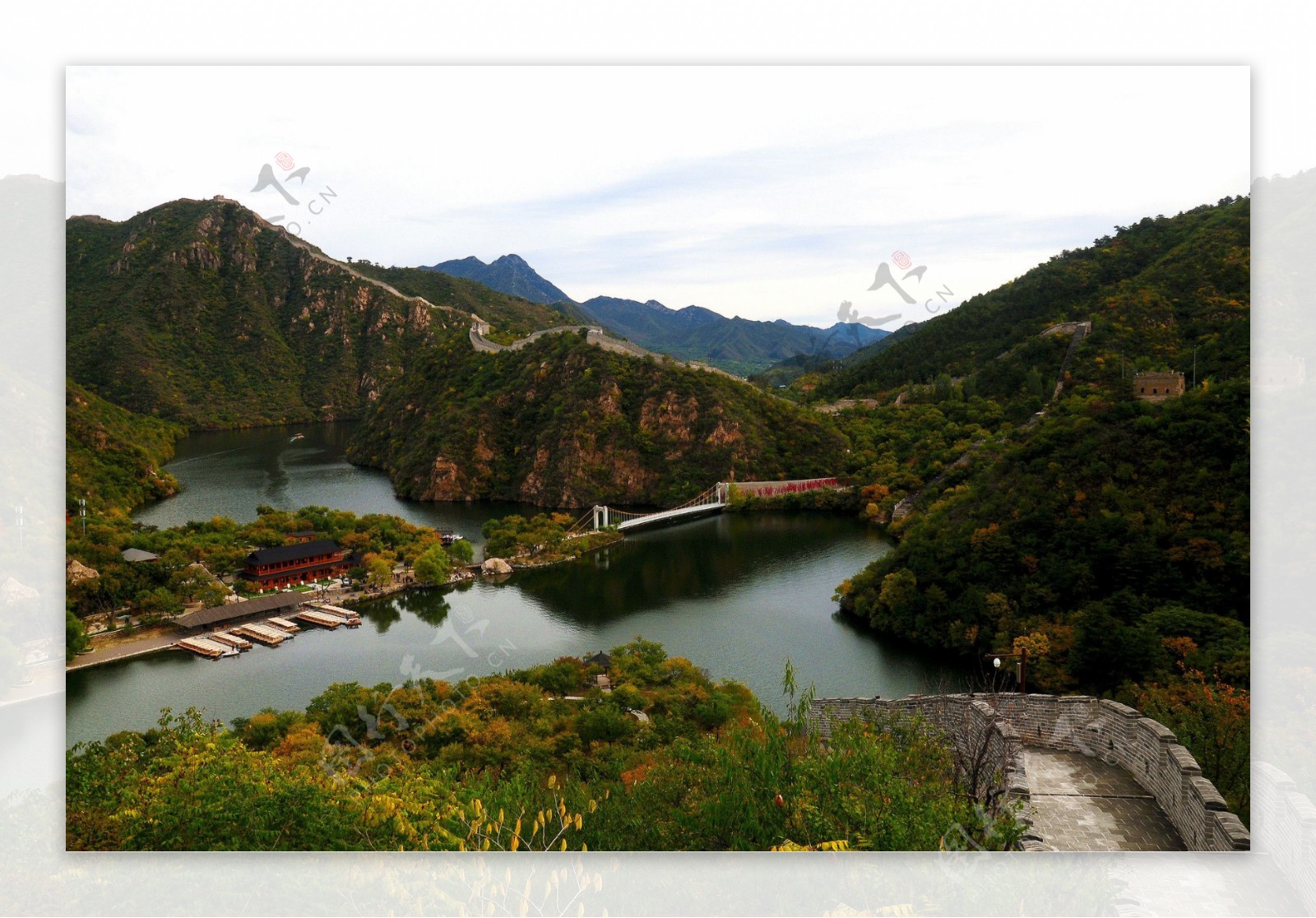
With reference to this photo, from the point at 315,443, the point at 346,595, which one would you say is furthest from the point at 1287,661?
the point at 315,443

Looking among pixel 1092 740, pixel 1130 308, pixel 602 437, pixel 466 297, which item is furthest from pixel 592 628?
pixel 466 297

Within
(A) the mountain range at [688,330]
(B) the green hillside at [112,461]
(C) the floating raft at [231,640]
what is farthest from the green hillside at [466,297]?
(C) the floating raft at [231,640]

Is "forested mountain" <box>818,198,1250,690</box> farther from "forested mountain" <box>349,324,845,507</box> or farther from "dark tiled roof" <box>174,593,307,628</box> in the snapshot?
"dark tiled roof" <box>174,593,307,628</box>

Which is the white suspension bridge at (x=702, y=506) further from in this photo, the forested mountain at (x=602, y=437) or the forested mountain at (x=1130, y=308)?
the forested mountain at (x=1130, y=308)

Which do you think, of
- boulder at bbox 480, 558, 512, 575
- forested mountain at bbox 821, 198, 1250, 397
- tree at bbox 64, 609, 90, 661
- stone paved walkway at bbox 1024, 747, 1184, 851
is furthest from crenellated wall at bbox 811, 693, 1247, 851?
boulder at bbox 480, 558, 512, 575

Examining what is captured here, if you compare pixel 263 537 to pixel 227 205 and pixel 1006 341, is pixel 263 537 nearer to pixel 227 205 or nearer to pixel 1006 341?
pixel 1006 341
